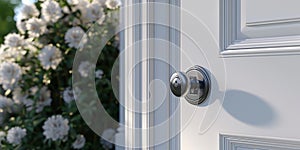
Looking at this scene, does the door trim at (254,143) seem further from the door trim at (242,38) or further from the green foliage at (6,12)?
the green foliage at (6,12)

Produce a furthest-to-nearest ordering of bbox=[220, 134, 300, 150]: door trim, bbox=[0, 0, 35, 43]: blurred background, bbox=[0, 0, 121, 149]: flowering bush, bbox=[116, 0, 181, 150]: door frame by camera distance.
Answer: bbox=[0, 0, 35, 43]: blurred background < bbox=[0, 0, 121, 149]: flowering bush < bbox=[116, 0, 181, 150]: door frame < bbox=[220, 134, 300, 150]: door trim

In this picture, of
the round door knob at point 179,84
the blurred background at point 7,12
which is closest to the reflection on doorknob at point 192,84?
the round door knob at point 179,84

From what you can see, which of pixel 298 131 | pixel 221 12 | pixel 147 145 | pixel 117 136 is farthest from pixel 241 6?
pixel 117 136

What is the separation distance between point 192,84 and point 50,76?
28.6 inches

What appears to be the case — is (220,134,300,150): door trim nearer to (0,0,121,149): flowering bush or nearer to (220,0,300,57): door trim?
(220,0,300,57): door trim

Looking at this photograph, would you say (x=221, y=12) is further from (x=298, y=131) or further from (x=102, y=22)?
(x=102, y=22)

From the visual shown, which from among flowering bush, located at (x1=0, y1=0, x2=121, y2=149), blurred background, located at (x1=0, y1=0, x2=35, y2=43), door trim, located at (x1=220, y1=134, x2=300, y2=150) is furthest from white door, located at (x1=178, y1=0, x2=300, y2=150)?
blurred background, located at (x1=0, y1=0, x2=35, y2=43)

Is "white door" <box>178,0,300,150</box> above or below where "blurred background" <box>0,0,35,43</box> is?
below

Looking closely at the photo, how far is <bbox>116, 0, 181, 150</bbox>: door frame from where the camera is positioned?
100 centimetres

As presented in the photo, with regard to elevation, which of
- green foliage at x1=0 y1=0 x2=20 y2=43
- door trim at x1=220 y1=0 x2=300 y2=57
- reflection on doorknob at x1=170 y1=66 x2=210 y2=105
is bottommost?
reflection on doorknob at x1=170 y1=66 x2=210 y2=105

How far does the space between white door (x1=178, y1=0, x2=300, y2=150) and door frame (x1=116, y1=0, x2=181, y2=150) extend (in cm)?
3

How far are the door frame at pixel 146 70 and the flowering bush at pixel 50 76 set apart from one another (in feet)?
0.97

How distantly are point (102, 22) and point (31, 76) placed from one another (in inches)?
12.3

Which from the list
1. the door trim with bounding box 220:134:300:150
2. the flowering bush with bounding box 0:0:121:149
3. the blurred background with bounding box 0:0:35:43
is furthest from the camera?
the blurred background with bounding box 0:0:35:43
